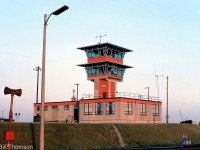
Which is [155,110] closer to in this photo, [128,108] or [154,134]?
[128,108]

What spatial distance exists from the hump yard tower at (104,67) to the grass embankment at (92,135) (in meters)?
13.4

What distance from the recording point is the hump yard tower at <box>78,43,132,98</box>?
241 feet

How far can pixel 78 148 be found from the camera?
4516 centimetres

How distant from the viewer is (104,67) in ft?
240

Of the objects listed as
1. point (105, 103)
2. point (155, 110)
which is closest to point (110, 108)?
point (105, 103)

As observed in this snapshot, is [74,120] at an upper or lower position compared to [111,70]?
lower

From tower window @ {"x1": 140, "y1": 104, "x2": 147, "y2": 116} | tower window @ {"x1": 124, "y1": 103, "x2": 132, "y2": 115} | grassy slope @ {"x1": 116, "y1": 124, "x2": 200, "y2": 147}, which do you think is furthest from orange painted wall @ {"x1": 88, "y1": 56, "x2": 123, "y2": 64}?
grassy slope @ {"x1": 116, "y1": 124, "x2": 200, "y2": 147}

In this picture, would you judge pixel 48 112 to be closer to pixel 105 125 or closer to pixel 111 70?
pixel 111 70

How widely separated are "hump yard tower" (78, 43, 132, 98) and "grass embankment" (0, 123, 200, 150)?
44.0 ft

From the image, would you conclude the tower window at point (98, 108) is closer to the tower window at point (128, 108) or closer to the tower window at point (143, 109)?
the tower window at point (128, 108)

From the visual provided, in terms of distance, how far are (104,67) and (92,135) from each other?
24623 millimetres

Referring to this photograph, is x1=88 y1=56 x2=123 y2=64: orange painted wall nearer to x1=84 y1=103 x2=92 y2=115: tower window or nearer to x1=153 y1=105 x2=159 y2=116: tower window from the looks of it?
x1=84 y1=103 x2=92 y2=115: tower window

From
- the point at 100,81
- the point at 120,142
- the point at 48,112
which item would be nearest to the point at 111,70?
the point at 100,81

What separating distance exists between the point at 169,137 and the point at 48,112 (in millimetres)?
29738
